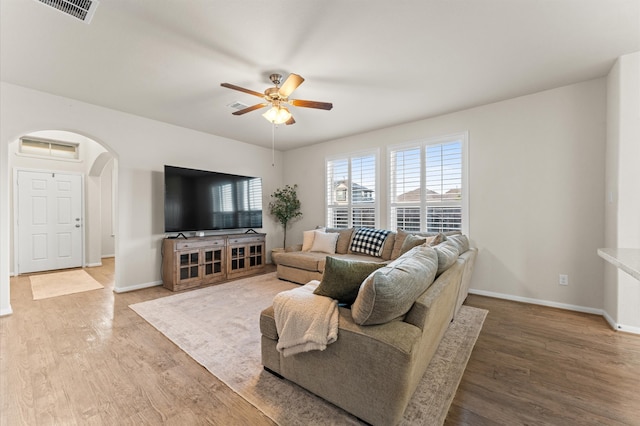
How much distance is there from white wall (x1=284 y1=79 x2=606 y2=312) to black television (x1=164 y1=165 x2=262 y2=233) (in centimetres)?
362

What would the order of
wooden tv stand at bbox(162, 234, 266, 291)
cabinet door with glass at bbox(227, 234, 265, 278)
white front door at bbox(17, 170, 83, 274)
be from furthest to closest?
white front door at bbox(17, 170, 83, 274) → cabinet door with glass at bbox(227, 234, 265, 278) → wooden tv stand at bbox(162, 234, 266, 291)

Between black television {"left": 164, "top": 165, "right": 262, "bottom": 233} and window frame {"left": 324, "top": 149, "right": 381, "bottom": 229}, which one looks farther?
window frame {"left": 324, "top": 149, "right": 381, "bottom": 229}

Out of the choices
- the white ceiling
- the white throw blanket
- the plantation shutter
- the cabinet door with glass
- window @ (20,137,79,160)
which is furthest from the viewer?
window @ (20,137,79,160)

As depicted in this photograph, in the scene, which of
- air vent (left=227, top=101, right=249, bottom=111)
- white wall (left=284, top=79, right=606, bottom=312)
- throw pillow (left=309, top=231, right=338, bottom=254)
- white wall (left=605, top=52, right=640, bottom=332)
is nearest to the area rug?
white wall (left=284, top=79, right=606, bottom=312)

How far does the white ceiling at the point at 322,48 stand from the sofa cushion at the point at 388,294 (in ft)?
6.22

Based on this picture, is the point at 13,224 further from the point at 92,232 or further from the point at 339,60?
the point at 339,60

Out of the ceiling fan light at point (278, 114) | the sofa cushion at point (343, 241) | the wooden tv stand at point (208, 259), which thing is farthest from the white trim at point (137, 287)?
the ceiling fan light at point (278, 114)

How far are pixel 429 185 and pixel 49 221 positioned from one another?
7.43 m

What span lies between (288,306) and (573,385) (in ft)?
6.83

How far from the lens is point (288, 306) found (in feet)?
5.67

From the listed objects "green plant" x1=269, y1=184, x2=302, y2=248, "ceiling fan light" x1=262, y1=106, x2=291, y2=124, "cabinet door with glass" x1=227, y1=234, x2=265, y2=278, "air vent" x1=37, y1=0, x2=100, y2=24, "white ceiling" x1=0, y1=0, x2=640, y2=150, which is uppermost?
"white ceiling" x1=0, y1=0, x2=640, y2=150

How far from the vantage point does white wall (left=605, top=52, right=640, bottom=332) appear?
2.54 metres

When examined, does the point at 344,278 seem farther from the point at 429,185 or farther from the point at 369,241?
the point at 429,185

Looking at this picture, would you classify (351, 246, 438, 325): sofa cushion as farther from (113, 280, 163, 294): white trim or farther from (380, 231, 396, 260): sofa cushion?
(113, 280, 163, 294): white trim
